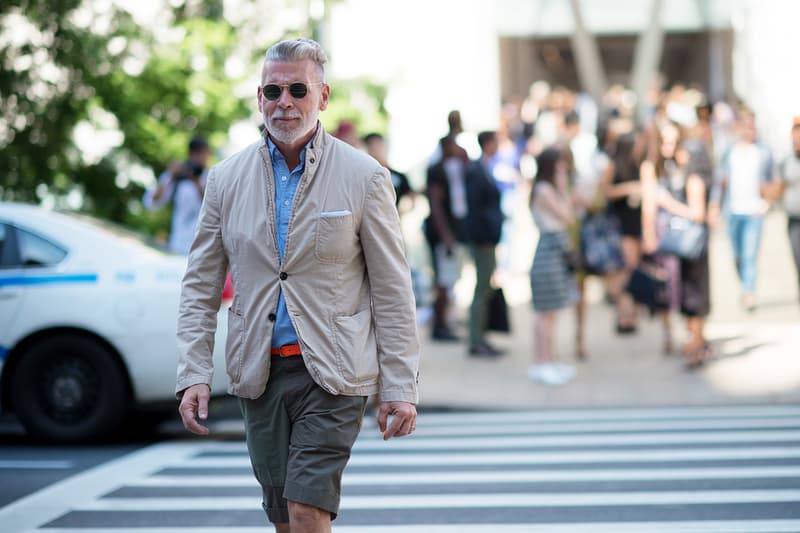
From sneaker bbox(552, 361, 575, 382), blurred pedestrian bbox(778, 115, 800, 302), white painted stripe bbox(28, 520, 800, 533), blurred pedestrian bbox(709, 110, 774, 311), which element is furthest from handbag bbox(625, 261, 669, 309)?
white painted stripe bbox(28, 520, 800, 533)

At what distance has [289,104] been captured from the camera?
3994mm

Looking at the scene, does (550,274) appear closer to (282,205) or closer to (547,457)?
(547,457)

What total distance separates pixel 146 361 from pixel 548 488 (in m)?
2.91

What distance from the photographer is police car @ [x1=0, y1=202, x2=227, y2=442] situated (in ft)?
28.3

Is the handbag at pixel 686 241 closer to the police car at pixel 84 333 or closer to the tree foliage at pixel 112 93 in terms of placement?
the police car at pixel 84 333

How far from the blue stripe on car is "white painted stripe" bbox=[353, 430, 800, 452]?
2.12 m

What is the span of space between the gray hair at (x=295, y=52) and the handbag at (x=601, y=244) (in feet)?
29.4

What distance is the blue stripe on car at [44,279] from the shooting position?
8797 millimetres

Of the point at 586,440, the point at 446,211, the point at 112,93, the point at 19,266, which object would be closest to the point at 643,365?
the point at 446,211

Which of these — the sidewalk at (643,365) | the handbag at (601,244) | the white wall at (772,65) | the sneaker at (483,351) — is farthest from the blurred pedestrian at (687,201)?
the white wall at (772,65)

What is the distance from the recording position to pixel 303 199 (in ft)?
13.2

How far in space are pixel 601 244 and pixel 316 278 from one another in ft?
31.1

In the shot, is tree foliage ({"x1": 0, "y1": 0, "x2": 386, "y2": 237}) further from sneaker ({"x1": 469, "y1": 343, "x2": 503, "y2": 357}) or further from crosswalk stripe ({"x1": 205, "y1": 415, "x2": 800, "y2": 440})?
crosswalk stripe ({"x1": 205, "y1": 415, "x2": 800, "y2": 440})

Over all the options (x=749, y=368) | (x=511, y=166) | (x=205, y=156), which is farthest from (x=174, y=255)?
(x=511, y=166)
